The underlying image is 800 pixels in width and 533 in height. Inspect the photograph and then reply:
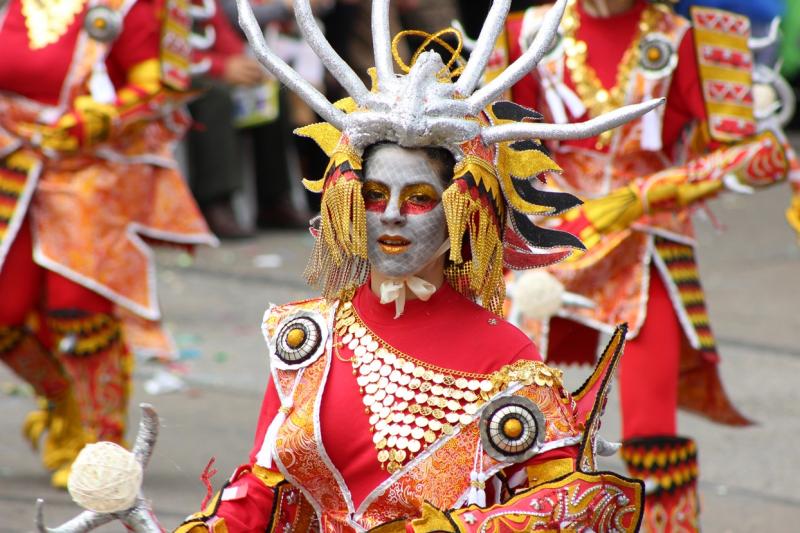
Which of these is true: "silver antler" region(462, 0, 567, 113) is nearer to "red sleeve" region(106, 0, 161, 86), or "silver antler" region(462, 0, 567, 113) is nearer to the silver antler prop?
the silver antler prop

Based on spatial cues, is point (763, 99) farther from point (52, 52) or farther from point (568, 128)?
point (52, 52)

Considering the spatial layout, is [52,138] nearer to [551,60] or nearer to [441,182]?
[551,60]

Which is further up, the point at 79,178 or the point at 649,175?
the point at 649,175

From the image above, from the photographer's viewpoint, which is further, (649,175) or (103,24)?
(103,24)

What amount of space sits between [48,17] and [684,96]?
2.26 m

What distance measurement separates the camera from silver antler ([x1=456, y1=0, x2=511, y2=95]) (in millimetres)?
3145

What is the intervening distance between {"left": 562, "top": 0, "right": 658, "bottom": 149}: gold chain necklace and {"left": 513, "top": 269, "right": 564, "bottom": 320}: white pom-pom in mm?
610

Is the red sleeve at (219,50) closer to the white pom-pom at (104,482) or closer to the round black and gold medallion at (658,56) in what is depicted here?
the round black and gold medallion at (658,56)

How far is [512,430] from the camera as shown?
2.93 metres

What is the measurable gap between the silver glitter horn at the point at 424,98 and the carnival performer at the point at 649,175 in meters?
1.77

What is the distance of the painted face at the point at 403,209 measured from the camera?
3041 millimetres

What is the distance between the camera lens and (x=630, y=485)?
9.54 ft

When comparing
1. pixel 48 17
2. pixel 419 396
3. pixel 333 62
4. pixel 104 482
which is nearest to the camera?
pixel 104 482

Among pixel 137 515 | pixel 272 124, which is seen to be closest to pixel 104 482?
pixel 137 515
